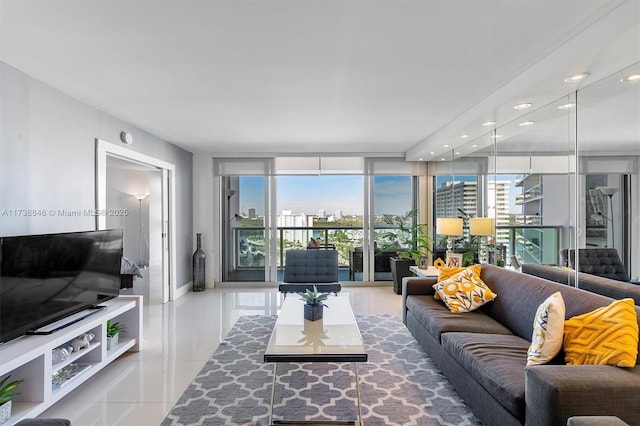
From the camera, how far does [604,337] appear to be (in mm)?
1868

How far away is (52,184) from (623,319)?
13.7ft

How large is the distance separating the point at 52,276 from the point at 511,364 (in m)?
3.25

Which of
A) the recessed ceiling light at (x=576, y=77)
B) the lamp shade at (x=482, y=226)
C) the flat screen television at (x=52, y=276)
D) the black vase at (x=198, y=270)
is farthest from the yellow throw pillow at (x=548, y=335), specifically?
the black vase at (x=198, y=270)

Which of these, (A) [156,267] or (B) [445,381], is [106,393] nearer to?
(B) [445,381]

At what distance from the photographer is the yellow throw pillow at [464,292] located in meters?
3.19

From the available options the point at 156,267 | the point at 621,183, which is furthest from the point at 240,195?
the point at 621,183

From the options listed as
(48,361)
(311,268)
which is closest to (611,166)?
(311,268)

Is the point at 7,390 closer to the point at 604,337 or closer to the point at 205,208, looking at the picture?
the point at 604,337

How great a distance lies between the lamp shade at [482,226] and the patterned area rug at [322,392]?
162cm

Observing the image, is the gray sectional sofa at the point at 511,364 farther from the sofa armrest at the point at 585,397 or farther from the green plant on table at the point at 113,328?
the green plant on table at the point at 113,328

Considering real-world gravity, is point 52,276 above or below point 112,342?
above

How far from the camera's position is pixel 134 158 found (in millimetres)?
4379

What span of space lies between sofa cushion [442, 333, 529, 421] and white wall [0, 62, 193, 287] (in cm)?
339

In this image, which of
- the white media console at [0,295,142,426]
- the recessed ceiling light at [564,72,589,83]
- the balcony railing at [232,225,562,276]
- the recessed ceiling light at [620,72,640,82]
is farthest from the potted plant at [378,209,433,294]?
the white media console at [0,295,142,426]
